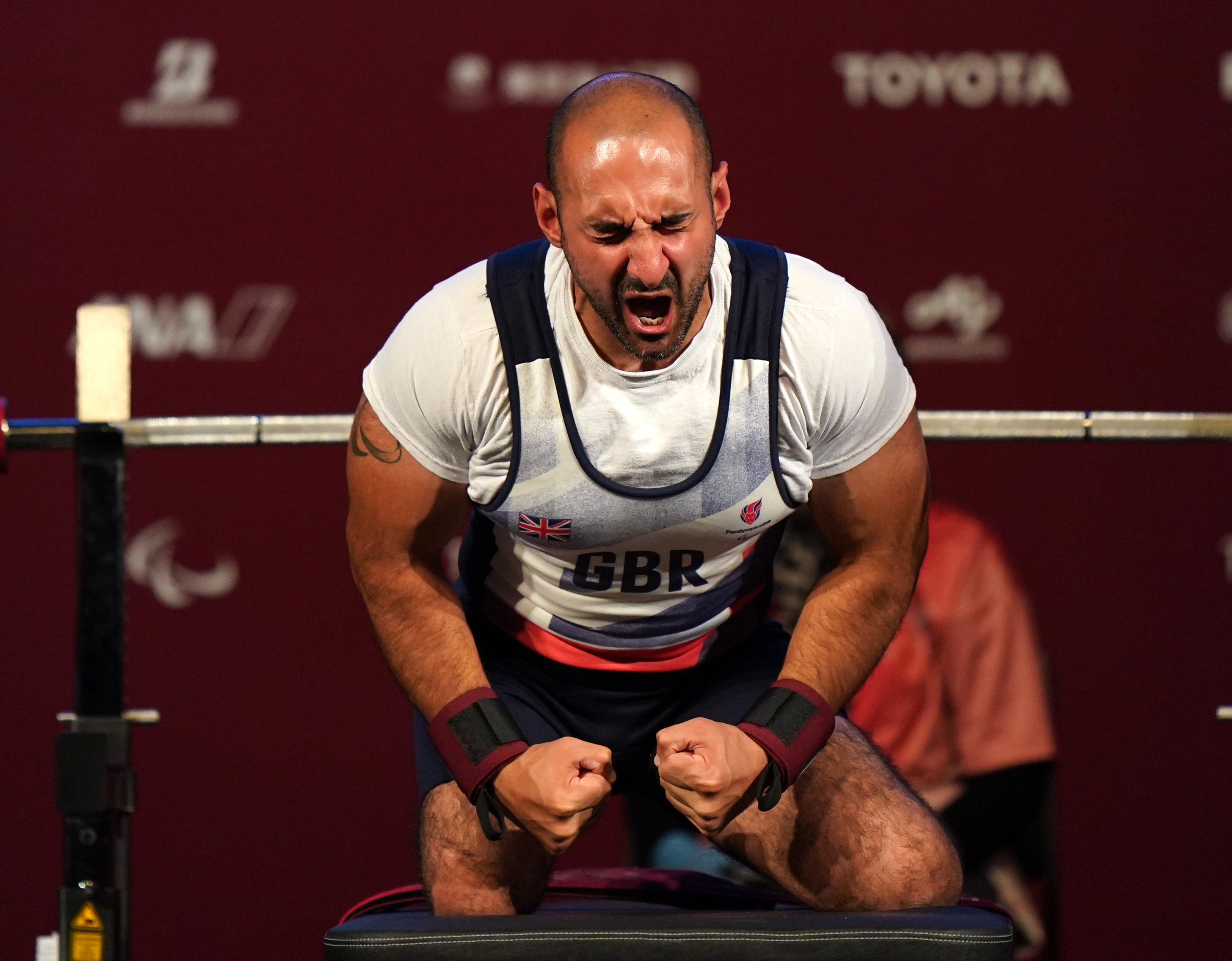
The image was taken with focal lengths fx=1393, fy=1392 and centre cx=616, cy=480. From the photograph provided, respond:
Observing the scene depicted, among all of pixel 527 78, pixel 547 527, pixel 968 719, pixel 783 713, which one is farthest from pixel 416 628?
pixel 527 78

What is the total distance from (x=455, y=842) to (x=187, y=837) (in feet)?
5.29

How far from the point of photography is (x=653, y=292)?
1415mm

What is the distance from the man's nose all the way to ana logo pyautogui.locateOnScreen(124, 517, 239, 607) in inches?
69.4

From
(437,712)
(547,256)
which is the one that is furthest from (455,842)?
(547,256)

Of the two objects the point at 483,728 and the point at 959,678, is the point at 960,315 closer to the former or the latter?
the point at 959,678

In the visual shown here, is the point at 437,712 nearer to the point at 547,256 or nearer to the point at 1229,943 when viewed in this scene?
the point at 547,256

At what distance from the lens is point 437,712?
1.51 metres

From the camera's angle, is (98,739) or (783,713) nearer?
(783,713)

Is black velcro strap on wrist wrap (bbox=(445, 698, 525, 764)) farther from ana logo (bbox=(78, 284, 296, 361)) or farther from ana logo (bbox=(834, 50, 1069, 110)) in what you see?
ana logo (bbox=(834, 50, 1069, 110))

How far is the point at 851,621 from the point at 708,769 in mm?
282

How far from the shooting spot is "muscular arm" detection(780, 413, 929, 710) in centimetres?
155

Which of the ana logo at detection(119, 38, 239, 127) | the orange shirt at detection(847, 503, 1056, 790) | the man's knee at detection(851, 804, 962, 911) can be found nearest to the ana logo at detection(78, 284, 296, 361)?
the ana logo at detection(119, 38, 239, 127)

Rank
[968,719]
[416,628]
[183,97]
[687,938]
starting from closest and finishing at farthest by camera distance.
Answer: [687,938] < [416,628] < [968,719] < [183,97]

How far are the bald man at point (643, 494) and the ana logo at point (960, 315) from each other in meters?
1.38
